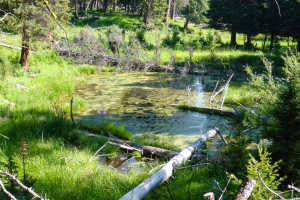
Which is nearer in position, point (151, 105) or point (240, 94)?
point (151, 105)

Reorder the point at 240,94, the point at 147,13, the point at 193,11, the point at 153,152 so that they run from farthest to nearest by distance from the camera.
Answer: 1. the point at 193,11
2. the point at 147,13
3. the point at 240,94
4. the point at 153,152

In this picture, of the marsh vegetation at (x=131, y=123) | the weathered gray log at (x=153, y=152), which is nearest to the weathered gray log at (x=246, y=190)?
the marsh vegetation at (x=131, y=123)

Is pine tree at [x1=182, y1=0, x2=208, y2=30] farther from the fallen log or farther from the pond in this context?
the fallen log

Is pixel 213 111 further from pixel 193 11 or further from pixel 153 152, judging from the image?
pixel 193 11

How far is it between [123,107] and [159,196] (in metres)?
5.40

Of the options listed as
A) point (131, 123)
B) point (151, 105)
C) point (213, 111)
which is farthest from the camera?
point (151, 105)

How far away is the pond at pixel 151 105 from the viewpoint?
6492 millimetres

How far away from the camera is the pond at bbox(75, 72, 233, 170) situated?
6.49 m

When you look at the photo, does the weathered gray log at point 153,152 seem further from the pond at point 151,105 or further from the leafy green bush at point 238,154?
the leafy green bush at point 238,154

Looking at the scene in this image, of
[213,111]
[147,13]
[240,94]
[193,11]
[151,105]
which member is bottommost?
[151,105]

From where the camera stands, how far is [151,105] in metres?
8.72

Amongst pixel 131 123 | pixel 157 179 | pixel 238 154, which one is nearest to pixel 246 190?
pixel 238 154

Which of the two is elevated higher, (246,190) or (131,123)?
(246,190)

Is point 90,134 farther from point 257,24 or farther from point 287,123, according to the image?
point 257,24
